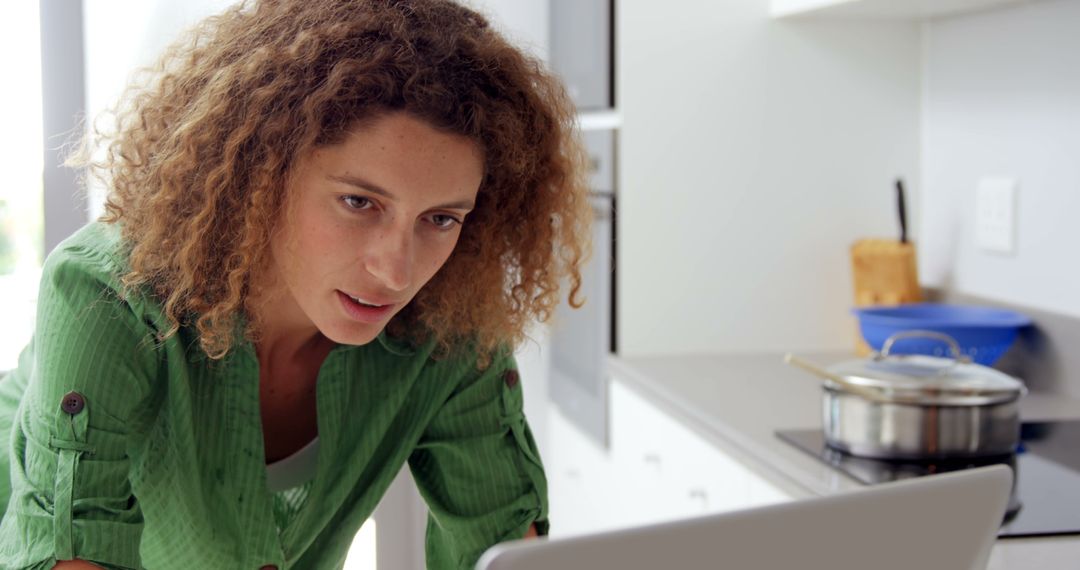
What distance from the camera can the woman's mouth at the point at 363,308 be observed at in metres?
1.01

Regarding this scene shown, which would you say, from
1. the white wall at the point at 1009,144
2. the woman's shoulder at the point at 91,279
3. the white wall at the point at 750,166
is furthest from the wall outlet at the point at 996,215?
the woman's shoulder at the point at 91,279

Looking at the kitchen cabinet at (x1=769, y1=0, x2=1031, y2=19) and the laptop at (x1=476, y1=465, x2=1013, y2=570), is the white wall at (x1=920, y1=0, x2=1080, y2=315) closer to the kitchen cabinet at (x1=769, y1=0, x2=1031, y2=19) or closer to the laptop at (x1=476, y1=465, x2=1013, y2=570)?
the kitchen cabinet at (x1=769, y1=0, x2=1031, y2=19)

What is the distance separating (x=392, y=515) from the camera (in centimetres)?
228

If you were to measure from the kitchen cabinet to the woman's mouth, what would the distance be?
122cm

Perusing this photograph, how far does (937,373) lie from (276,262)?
2.80 ft

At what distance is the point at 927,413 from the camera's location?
1.45 m

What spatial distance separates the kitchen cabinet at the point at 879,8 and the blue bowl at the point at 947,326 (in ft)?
1.68

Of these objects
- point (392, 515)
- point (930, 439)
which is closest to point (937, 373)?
point (930, 439)

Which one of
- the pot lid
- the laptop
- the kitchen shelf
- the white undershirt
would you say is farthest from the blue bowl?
the laptop

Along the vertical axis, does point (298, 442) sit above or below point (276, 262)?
below

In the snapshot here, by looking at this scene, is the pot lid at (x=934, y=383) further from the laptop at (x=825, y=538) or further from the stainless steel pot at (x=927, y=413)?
the laptop at (x=825, y=538)

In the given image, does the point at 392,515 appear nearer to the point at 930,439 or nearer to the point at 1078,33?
the point at 930,439

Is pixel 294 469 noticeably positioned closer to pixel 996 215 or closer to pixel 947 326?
pixel 947 326

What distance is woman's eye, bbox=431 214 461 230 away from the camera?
1.02 m
